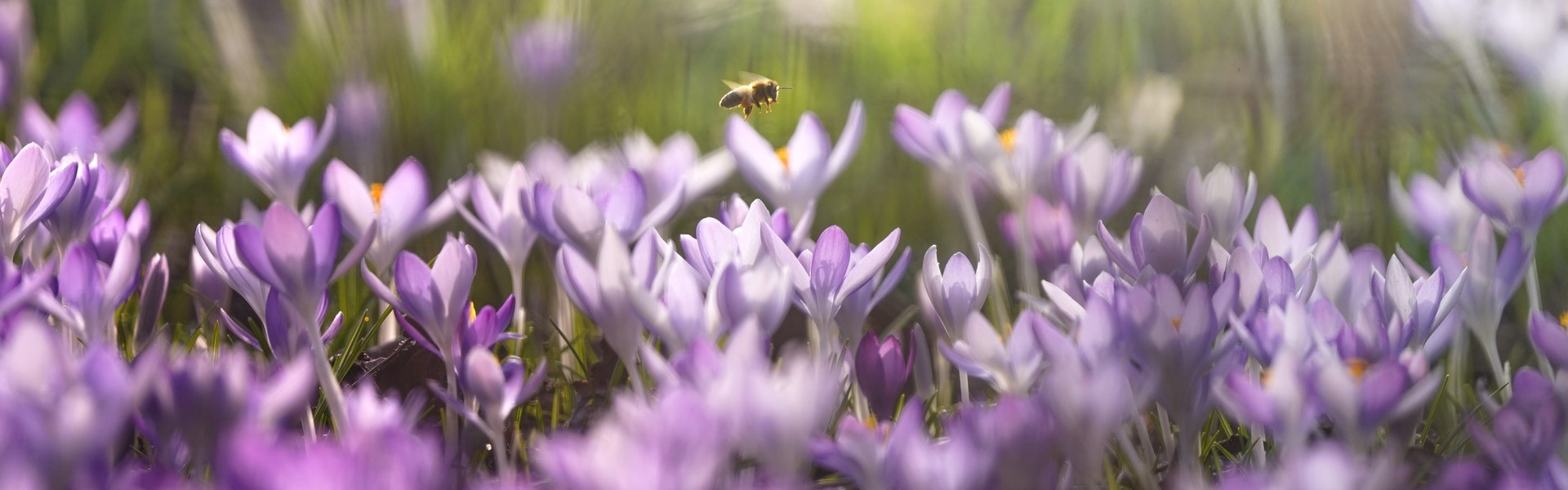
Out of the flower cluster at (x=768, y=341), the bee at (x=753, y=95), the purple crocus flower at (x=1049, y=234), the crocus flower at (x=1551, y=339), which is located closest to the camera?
the flower cluster at (x=768, y=341)

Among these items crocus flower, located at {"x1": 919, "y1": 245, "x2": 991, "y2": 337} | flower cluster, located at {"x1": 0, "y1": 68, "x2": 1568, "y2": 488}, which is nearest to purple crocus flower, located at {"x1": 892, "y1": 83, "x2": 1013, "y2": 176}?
flower cluster, located at {"x1": 0, "y1": 68, "x2": 1568, "y2": 488}

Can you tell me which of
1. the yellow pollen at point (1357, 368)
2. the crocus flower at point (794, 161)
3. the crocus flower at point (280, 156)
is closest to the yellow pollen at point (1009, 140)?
the crocus flower at point (794, 161)

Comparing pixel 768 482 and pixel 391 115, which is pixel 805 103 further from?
pixel 768 482

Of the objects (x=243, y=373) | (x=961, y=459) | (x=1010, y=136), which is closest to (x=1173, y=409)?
(x=961, y=459)

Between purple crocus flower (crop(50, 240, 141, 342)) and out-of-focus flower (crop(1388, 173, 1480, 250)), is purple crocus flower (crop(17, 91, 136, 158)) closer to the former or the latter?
purple crocus flower (crop(50, 240, 141, 342))

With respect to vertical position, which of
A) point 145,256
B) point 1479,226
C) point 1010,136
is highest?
point 1479,226

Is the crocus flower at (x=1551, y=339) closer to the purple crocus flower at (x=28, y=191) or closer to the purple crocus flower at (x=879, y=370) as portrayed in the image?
the purple crocus flower at (x=879, y=370)
